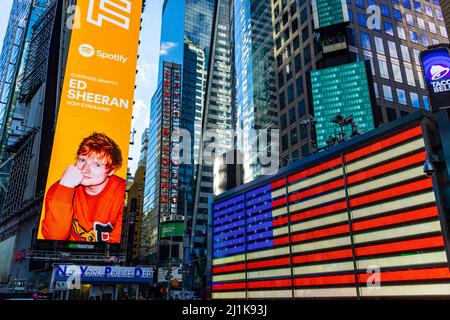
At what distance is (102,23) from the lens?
174 ft

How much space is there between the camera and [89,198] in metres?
47.4

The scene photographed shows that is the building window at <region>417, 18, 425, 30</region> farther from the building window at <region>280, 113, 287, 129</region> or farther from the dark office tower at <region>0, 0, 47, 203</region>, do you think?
the dark office tower at <region>0, 0, 47, 203</region>

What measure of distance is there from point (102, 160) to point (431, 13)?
261ft

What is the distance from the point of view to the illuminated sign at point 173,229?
10062 centimetres

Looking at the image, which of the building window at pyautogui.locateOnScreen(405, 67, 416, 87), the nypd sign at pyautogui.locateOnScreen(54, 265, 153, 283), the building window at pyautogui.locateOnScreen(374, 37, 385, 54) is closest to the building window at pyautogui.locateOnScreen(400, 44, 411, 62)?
the building window at pyautogui.locateOnScreen(405, 67, 416, 87)

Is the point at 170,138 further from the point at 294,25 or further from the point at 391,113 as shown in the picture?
the point at 391,113

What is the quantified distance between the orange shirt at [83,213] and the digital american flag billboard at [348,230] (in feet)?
85.8

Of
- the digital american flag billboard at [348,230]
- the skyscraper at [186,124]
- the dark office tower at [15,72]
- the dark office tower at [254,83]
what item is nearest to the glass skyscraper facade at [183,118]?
the skyscraper at [186,124]

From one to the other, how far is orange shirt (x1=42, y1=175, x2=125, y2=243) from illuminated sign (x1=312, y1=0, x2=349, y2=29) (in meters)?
41.3

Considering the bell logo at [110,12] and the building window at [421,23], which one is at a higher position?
the building window at [421,23]

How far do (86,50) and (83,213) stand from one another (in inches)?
894

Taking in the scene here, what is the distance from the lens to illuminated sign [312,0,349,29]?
59759 mm

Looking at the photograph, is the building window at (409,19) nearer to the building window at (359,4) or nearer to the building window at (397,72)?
the building window at (359,4)
